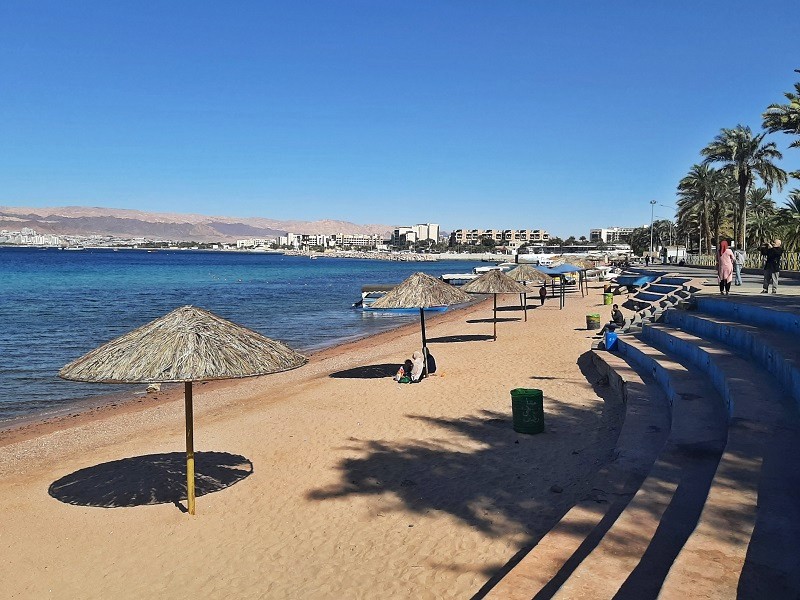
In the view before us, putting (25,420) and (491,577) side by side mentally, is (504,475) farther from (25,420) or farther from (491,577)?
(25,420)

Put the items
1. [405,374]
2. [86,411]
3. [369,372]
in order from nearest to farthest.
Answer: [86,411]
[405,374]
[369,372]

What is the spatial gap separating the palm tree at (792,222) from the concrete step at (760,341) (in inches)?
830

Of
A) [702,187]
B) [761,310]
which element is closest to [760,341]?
[761,310]

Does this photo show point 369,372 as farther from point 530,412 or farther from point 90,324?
point 90,324

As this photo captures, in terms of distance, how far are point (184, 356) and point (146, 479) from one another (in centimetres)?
268

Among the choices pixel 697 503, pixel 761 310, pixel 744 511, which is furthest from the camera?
pixel 761 310

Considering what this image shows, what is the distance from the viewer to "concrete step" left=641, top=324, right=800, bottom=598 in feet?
11.9

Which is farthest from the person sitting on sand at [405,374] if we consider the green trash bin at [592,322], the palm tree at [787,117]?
the palm tree at [787,117]

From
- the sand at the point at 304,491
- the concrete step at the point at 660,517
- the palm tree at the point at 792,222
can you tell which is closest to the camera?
→ the concrete step at the point at 660,517

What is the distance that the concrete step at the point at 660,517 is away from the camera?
12.8 feet

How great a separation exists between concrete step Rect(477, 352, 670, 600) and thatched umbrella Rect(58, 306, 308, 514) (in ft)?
11.3

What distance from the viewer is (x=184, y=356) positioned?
21.4 feet

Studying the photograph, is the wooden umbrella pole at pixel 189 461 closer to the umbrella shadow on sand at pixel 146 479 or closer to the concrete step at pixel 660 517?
the umbrella shadow on sand at pixel 146 479

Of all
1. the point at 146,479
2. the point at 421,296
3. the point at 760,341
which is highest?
the point at 421,296
